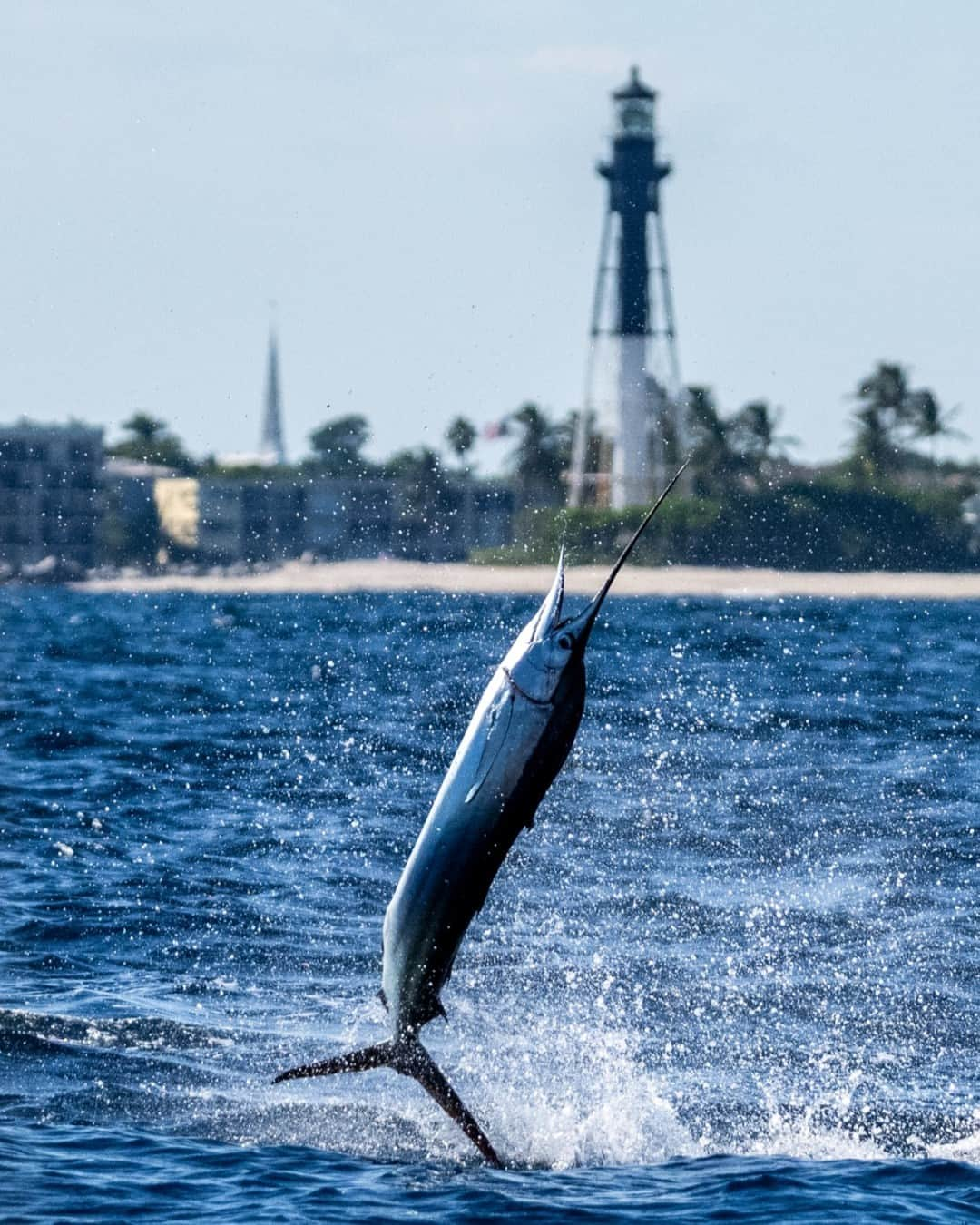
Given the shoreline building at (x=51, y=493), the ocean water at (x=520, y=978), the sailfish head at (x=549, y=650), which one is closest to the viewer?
the sailfish head at (x=549, y=650)

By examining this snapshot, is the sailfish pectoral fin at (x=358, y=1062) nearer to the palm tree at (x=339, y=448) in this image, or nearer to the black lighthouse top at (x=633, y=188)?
the black lighthouse top at (x=633, y=188)

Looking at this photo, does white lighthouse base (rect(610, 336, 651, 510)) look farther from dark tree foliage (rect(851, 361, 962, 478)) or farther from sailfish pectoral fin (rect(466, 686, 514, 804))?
sailfish pectoral fin (rect(466, 686, 514, 804))

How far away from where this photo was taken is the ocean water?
12.5 meters

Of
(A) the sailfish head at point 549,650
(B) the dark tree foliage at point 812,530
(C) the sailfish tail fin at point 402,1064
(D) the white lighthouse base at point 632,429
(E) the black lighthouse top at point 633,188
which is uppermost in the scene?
(E) the black lighthouse top at point 633,188

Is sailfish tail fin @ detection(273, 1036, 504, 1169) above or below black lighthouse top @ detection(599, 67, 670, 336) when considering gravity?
below

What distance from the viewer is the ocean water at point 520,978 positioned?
12547 millimetres

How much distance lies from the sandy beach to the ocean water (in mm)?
100912

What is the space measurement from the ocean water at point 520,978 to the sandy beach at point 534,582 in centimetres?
10091

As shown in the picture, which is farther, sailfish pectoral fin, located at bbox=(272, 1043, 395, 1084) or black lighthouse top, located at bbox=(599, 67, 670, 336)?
black lighthouse top, located at bbox=(599, 67, 670, 336)

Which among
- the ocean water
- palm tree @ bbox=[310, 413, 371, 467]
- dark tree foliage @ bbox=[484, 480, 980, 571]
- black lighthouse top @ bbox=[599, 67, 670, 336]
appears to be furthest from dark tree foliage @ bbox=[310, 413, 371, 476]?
the ocean water

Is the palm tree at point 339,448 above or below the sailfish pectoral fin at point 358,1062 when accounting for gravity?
above

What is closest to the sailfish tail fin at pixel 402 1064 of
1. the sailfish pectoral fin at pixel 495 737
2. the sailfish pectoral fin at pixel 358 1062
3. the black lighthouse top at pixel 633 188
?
the sailfish pectoral fin at pixel 358 1062

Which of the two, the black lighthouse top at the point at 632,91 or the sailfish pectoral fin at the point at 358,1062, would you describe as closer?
the sailfish pectoral fin at the point at 358,1062

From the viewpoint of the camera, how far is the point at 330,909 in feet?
65.9
